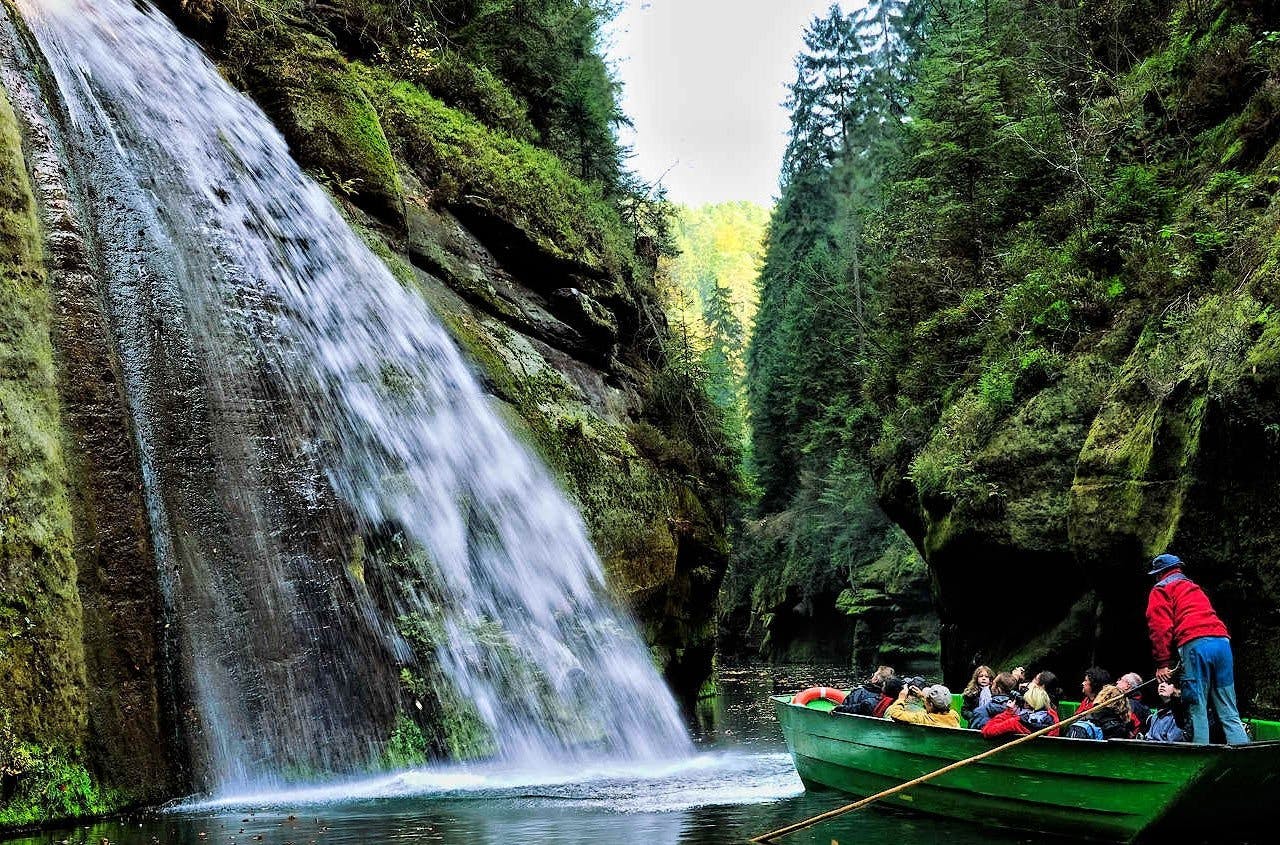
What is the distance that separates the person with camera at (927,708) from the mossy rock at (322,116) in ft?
34.7

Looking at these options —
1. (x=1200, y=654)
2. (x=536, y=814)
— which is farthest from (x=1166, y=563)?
(x=536, y=814)

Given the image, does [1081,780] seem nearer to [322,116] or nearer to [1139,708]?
[1139,708]

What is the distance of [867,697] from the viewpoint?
968 centimetres

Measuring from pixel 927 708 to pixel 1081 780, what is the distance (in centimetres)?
215

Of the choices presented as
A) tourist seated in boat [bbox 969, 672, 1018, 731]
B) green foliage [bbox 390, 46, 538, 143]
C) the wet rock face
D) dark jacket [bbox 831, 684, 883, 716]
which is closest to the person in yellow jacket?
tourist seated in boat [bbox 969, 672, 1018, 731]

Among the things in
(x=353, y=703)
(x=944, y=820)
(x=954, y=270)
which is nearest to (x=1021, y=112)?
(x=954, y=270)

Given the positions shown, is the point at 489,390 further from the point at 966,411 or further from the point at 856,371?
the point at 856,371

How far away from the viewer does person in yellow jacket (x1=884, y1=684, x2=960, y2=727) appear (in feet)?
28.8

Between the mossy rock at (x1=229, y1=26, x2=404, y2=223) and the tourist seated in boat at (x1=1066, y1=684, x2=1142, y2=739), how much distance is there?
11.9 meters

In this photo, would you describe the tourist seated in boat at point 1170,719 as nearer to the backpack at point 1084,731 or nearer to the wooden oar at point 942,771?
the wooden oar at point 942,771

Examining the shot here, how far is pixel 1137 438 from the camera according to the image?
37.1 feet

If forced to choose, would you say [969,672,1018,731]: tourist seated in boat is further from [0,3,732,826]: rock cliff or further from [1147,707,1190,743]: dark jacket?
[0,3,732,826]: rock cliff

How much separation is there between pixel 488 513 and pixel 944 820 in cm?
659

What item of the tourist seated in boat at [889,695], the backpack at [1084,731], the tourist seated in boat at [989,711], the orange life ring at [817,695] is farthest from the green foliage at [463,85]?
the backpack at [1084,731]
